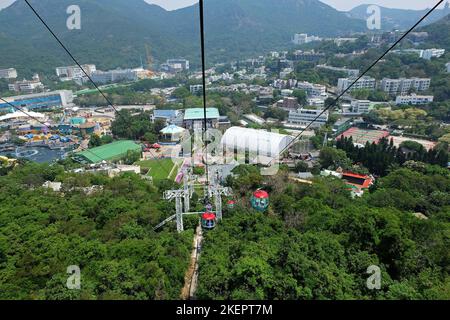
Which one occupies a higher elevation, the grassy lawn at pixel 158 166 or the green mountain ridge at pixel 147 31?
the green mountain ridge at pixel 147 31

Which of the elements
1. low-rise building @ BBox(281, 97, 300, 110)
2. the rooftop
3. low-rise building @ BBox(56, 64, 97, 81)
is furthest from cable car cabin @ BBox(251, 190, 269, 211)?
low-rise building @ BBox(56, 64, 97, 81)

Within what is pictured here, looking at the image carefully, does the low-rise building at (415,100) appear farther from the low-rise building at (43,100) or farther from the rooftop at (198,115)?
the low-rise building at (43,100)

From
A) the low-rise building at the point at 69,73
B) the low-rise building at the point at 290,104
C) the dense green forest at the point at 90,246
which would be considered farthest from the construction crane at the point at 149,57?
the dense green forest at the point at 90,246

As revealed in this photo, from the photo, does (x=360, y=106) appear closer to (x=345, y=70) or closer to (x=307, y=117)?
(x=307, y=117)

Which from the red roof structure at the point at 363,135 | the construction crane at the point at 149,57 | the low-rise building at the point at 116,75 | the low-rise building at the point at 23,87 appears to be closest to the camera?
the red roof structure at the point at 363,135

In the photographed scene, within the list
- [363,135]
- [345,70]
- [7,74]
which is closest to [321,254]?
[363,135]

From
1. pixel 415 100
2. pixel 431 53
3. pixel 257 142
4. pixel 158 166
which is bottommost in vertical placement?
pixel 158 166
